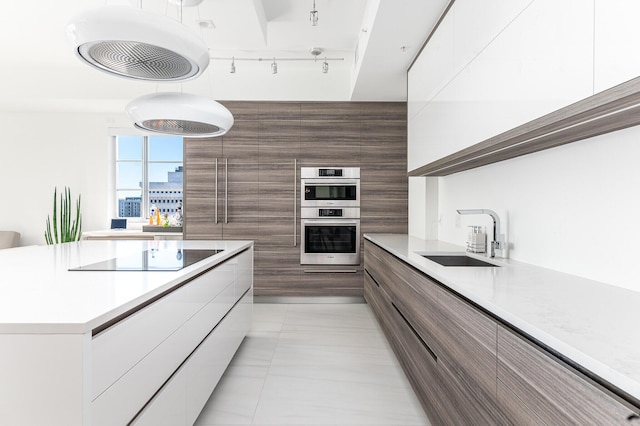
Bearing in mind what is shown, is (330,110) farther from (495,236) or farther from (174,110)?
(495,236)

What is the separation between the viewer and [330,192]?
191 inches

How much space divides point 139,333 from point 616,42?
1.69m

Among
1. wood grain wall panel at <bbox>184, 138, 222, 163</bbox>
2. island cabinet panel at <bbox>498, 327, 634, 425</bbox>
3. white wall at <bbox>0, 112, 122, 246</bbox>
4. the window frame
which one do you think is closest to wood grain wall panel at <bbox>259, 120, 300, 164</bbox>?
wood grain wall panel at <bbox>184, 138, 222, 163</bbox>

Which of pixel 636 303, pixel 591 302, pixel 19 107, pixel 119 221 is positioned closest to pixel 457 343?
pixel 591 302

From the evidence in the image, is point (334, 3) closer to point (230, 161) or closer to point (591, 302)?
point (230, 161)

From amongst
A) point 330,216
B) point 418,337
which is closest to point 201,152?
point 330,216

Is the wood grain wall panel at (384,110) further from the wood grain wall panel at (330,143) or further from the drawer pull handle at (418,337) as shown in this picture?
the drawer pull handle at (418,337)

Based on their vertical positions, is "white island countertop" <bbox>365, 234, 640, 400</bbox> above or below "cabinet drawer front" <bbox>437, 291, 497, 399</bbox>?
above

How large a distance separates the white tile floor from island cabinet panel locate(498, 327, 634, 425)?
128 cm

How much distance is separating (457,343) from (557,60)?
1078 millimetres

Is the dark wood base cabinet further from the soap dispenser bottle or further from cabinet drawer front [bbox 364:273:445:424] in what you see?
the soap dispenser bottle

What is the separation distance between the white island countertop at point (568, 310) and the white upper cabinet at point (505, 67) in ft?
2.13

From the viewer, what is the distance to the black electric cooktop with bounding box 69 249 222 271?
1864mm

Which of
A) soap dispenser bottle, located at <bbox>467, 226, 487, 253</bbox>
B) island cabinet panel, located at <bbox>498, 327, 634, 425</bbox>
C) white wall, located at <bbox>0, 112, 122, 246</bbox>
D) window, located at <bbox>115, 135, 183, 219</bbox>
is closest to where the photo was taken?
island cabinet panel, located at <bbox>498, 327, 634, 425</bbox>
